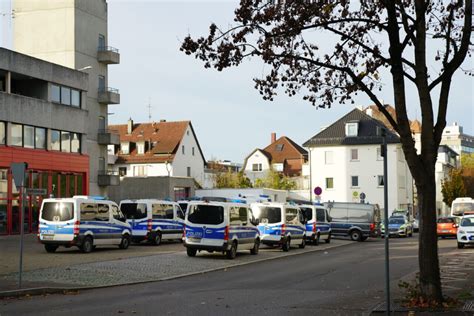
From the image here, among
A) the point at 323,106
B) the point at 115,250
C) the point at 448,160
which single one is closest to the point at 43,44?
the point at 115,250

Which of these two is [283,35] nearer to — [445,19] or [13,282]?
[445,19]

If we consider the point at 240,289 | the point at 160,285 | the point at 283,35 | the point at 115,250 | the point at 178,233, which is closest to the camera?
the point at 283,35

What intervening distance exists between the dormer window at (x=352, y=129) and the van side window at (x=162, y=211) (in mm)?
46200

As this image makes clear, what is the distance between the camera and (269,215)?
31594 millimetres

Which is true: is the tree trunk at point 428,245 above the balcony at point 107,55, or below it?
below

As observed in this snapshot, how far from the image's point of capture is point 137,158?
80.1 meters

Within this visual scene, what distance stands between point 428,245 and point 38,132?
3387 centimetres

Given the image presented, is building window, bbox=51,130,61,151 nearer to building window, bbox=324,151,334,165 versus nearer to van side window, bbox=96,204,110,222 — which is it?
van side window, bbox=96,204,110,222

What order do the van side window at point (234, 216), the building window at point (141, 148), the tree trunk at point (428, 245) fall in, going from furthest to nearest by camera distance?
the building window at point (141, 148), the van side window at point (234, 216), the tree trunk at point (428, 245)

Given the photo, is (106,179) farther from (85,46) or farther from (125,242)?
(125,242)

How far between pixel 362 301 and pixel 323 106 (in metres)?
4.05

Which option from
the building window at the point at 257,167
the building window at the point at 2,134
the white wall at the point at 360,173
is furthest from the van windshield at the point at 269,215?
the building window at the point at 257,167

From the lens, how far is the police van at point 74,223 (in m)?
27.3

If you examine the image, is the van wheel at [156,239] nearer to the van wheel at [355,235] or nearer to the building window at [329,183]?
the van wheel at [355,235]
